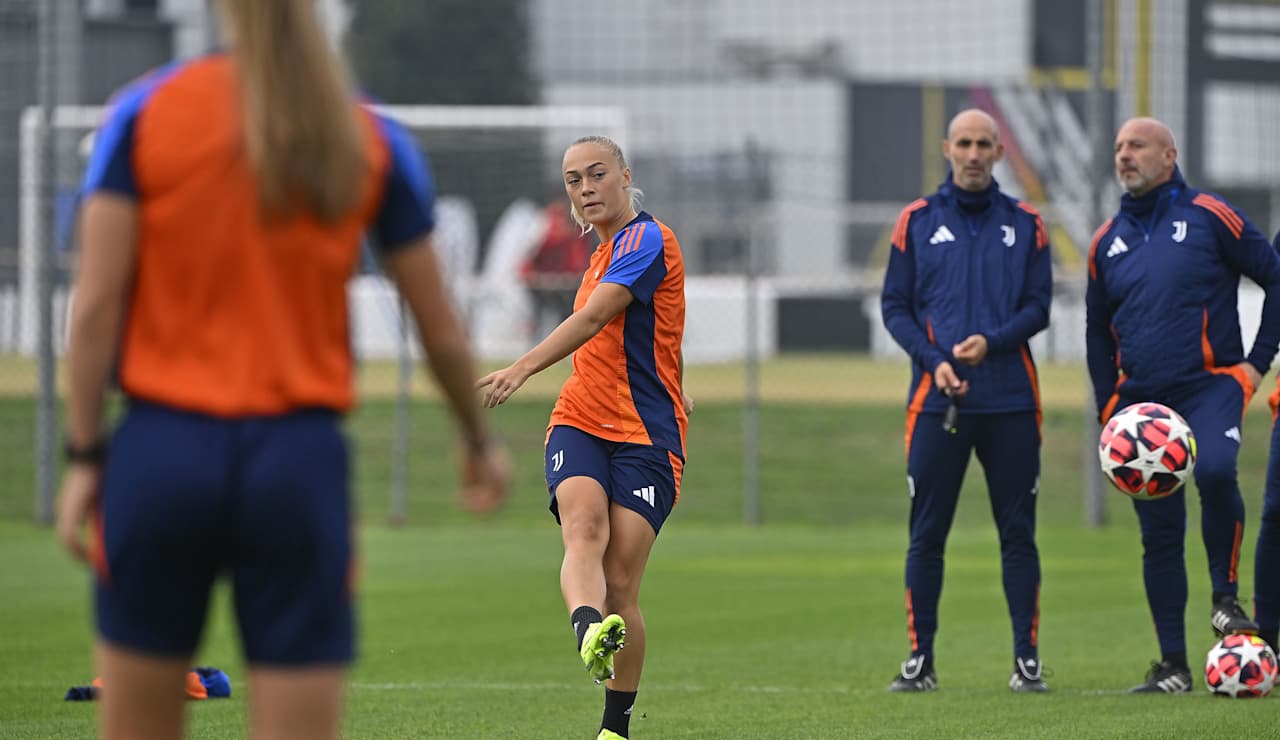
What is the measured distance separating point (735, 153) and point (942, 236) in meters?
26.4

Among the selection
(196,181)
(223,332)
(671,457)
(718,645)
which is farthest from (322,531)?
(718,645)

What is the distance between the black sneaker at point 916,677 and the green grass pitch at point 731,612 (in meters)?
0.14

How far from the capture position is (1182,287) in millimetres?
7875

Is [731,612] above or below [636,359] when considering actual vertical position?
below

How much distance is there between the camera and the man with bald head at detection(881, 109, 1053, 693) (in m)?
8.03

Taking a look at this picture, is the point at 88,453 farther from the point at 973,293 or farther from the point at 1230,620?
the point at 1230,620

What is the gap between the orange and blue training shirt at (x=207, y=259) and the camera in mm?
3084

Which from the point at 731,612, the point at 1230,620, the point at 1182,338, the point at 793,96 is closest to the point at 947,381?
the point at 1182,338

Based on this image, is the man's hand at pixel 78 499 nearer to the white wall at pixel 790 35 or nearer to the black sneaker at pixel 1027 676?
the black sneaker at pixel 1027 676

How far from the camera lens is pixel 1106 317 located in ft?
26.7

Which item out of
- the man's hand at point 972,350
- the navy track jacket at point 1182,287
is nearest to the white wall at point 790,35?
the navy track jacket at point 1182,287

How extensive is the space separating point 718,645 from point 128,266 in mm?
6824

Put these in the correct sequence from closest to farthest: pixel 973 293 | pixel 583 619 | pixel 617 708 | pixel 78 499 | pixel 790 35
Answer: pixel 78 499, pixel 583 619, pixel 617 708, pixel 973 293, pixel 790 35

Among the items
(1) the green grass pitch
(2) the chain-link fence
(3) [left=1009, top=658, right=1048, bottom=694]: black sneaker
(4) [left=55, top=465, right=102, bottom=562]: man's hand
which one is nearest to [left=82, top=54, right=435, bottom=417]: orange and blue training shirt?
(4) [left=55, top=465, right=102, bottom=562]: man's hand
